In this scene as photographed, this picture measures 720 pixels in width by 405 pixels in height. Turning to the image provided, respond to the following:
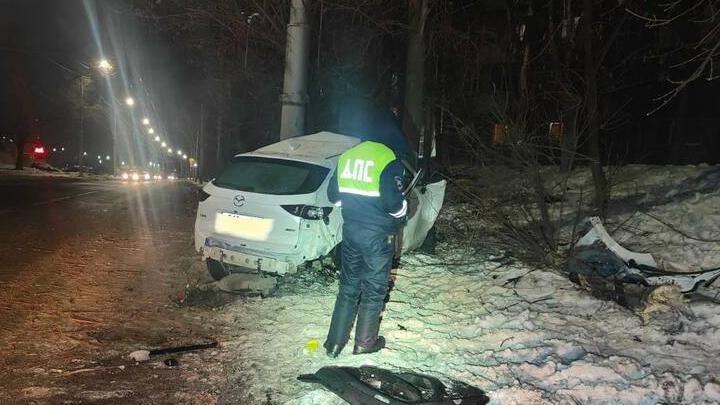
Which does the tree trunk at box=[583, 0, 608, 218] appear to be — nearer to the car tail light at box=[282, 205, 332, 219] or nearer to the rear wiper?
the car tail light at box=[282, 205, 332, 219]

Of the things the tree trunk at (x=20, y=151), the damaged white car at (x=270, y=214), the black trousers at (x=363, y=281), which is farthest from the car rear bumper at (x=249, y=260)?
the tree trunk at (x=20, y=151)

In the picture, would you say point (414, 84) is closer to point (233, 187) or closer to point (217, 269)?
point (233, 187)

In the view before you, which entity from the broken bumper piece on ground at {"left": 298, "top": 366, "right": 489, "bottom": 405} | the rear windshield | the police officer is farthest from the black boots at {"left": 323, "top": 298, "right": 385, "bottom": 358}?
the rear windshield

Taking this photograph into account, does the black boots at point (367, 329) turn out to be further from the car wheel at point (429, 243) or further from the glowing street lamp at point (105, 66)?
the glowing street lamp at point (105, 66)

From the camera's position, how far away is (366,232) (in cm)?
441

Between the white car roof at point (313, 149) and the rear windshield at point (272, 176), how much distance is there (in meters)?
0.12

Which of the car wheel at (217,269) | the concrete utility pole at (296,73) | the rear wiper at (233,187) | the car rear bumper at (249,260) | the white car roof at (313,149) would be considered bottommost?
the car wheel at (217,269)

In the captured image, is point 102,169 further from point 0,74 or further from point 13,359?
point 13,359

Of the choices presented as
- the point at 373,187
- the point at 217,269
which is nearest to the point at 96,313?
the point at 217,269

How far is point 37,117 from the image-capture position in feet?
126

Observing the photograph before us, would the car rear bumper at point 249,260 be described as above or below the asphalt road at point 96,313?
above

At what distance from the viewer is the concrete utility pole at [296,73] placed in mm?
9203

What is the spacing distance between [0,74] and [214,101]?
20940 millimetres

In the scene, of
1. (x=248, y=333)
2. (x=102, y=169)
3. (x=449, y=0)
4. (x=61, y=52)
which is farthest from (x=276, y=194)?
(x=102, y=169)
